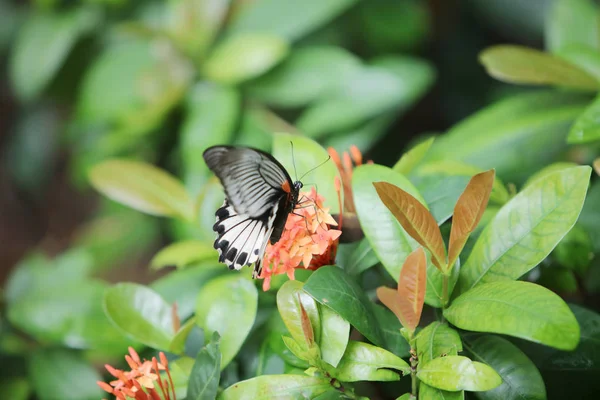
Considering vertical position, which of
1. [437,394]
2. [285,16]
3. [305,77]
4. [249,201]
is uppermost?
[285,16]

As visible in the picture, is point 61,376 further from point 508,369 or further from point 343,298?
point 508,369

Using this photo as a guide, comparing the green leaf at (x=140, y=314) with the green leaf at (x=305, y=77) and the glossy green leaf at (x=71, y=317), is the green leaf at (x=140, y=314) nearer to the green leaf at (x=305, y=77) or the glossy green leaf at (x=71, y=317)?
the glossy green leaf at (x=71, y=317)

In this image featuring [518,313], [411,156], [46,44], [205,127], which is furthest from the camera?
[46,44]

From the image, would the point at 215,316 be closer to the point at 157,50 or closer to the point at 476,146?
the point at 476,146

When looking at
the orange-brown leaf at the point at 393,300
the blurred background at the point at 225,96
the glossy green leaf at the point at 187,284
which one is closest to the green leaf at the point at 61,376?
the blurred background at the point at 225,96

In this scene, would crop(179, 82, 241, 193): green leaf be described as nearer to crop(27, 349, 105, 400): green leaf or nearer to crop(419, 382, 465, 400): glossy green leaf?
crop(27, 349, 105, 400): green leaf

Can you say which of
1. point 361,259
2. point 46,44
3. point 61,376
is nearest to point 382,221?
point 361,259

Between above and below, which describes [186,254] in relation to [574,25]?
below
